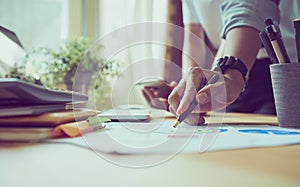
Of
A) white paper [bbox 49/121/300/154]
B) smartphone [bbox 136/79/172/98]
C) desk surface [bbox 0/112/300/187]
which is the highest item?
smartphone [bbox 136/79/172/98]

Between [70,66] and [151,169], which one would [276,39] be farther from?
[70,66]

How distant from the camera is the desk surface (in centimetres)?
27

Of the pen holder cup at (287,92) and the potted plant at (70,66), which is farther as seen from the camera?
the potted plant at (70,66)

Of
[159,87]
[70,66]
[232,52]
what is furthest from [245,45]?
[70,66]

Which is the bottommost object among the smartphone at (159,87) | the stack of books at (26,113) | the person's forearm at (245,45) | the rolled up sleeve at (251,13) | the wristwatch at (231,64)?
the stack of books at (26,113)

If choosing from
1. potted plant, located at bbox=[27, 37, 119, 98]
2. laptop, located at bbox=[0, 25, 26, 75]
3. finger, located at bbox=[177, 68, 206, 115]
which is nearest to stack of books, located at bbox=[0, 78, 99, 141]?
finger, located at bbox=[177, 68, 206, 115]

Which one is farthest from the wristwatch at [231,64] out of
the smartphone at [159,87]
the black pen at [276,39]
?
the smartphone at [159,87]

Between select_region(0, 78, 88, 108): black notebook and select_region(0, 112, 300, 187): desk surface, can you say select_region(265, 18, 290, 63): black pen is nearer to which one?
select_region(0, 112, 300, 187): desk surface

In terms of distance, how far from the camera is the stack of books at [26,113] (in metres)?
0.43

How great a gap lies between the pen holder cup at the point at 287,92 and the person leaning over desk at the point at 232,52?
0.09 m

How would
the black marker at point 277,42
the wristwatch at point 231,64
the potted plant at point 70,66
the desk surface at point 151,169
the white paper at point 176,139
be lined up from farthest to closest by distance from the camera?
the potted plant at point 70,66 → the wristwatch at point 231,64 → the black marker at point 277,42 → the white paper at point 176,139 → the desk surface at point 151,169

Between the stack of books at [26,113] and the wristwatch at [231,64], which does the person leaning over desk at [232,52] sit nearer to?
the wristwatch at [231,64]

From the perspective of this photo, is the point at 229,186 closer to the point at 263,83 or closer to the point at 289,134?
the point at 289,134

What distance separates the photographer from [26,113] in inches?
17.6
